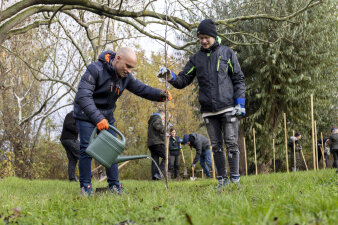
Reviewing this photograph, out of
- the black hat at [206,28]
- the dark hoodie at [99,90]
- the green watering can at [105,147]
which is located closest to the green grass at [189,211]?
the green watering can at [105,147]

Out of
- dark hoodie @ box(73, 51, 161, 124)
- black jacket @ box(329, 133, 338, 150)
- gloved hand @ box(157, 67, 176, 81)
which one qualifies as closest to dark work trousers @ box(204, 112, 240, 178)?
gloved hand @ box(157, 67, 176, 81)

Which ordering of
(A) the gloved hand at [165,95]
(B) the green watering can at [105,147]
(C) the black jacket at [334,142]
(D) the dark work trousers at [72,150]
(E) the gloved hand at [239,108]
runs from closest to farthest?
(B) the green watering can at [105,147], (E) the gloved hand at [239,108], (A) the gloved hand at [165,95], (D) the dark work trousers at [72,150], (C) the black jacket at [334,142]

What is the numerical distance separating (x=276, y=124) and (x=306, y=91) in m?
1.82

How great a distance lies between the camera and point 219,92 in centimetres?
392

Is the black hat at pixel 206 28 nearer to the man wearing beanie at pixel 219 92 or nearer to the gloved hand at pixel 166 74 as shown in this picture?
the man wearing beanie at pixel 219 92

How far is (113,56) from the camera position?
13.3ft

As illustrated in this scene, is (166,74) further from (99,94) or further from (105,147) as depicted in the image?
(105,147)

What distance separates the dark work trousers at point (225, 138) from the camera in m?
3.97

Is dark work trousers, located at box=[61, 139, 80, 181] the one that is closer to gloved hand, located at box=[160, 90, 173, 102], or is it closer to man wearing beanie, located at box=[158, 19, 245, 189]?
gloved hand, located at box=[160, 90, 173, 102]

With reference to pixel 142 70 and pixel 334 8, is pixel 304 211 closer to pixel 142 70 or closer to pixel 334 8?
pixel 334 8

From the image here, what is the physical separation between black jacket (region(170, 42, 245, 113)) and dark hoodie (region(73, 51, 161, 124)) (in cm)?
64

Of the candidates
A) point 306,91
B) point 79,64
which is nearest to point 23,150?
point 79,64

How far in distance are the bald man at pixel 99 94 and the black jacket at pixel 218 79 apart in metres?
0.51

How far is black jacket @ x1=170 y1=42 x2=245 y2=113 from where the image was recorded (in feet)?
12.9
